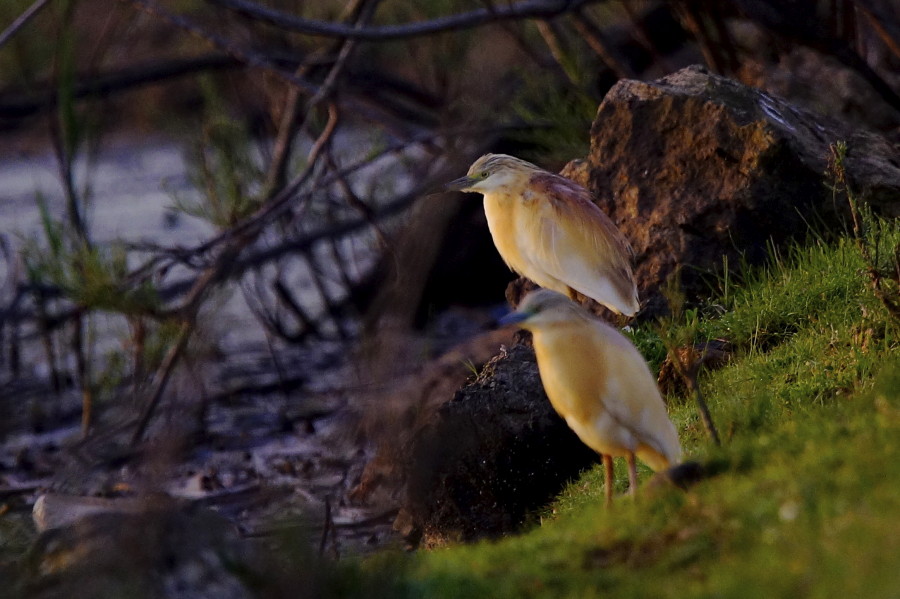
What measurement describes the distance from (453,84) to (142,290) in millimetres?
5598

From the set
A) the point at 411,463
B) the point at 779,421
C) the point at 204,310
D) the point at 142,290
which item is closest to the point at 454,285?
the point at 204,310

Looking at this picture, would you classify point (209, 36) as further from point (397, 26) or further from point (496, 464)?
point (496, 464)

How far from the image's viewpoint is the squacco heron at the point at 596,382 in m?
4.58

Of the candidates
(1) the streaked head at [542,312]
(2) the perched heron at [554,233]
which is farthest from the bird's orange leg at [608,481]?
(2) the perched heron at [554,233]

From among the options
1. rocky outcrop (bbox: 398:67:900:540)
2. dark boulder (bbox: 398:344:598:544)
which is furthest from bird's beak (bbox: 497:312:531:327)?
dark boulder (bbox: 398:344:598:544)

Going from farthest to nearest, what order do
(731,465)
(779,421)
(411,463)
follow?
(411,463) → (779,421) → (731,465)

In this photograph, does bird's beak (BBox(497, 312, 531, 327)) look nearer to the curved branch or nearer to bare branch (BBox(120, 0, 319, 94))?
the curved branch

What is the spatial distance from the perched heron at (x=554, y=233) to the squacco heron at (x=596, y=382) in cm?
202

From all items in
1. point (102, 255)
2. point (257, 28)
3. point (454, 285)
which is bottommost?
point (454, 285)

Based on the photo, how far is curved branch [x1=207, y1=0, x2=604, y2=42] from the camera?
7992 millimetres

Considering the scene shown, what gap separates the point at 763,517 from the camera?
3725 millimetres

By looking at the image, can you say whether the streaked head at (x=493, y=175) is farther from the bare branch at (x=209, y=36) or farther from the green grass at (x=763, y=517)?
the bare branch at (x=209, y=36)

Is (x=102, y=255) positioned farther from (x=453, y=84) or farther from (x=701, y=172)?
(x=453, y=84)

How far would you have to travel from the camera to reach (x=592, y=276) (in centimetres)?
675
